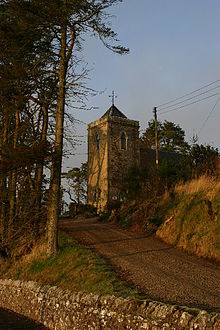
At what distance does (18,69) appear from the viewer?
564 inches

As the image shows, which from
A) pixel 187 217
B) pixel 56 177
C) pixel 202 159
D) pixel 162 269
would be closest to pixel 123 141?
pixel 202 159

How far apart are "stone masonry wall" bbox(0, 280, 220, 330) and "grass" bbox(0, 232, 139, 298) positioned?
384 mm

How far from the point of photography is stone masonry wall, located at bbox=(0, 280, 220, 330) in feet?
19.8

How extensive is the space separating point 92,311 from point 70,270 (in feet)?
10.2

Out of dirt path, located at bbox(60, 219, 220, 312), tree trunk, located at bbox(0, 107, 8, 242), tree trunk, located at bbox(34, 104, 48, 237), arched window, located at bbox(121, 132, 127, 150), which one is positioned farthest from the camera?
arched window, located at bbox(121, 132, 127, 150)

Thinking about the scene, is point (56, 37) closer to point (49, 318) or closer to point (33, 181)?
point (33, 181)

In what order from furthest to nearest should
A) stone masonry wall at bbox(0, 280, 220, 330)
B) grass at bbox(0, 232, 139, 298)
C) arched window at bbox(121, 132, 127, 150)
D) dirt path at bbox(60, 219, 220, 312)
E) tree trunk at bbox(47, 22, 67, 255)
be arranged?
arched window at bbox(121, 132, 127, 150)
tree trunk at bbox(47, 22, 67, 255)
grass at bbox(0, 232, 139, 298)
dirt path at bbox(60, 219, 220, 312)
stone masonry wall at bbox(0, 280, 220, 330)

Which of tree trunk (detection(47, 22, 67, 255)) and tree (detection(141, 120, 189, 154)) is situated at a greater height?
tree (detection(141, 120, 189, 154))

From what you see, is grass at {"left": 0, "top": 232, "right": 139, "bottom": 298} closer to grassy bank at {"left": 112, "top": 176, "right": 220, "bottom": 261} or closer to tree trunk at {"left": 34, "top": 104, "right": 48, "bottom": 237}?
tree trunk at {"left": 34, "top": 104, "right": 48, "bottom": 237}

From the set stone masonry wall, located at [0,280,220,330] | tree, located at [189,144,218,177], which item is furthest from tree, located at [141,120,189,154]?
stone masonry wall, located at [0,280,220,330]

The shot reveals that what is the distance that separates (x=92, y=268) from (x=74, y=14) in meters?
8.73

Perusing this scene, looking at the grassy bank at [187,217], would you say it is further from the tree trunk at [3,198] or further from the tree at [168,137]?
the tree at [168,137]

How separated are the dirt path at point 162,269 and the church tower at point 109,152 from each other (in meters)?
18.2

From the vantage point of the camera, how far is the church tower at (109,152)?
112 feet
